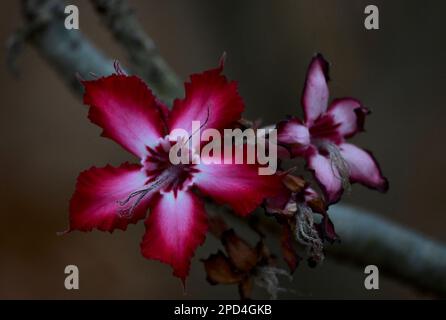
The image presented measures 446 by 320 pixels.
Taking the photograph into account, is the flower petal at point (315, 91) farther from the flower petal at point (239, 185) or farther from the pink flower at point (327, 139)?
the flower petal at point (239, 185)

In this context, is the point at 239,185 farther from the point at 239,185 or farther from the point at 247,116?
the point at 247,116

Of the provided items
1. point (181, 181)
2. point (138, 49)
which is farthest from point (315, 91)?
point (138, 49)

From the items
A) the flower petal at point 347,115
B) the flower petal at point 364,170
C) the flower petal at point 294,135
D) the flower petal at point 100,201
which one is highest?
the flower petal at point 347,115

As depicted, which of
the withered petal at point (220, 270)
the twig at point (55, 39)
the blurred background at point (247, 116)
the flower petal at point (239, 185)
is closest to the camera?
the flower petal at point (239, 185)

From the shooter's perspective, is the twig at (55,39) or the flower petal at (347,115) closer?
the flower petal at (347,115)

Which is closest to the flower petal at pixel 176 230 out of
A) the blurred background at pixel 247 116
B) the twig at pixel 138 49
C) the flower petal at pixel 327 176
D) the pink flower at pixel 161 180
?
the pink flower at pixel 161 180

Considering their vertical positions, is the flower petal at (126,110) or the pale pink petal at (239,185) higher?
the flower petal at (126,110)

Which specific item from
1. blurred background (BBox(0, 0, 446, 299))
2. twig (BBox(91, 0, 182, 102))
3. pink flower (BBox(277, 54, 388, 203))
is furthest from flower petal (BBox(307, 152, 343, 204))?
blurred background (BBox(0, 0, 446, 299))
